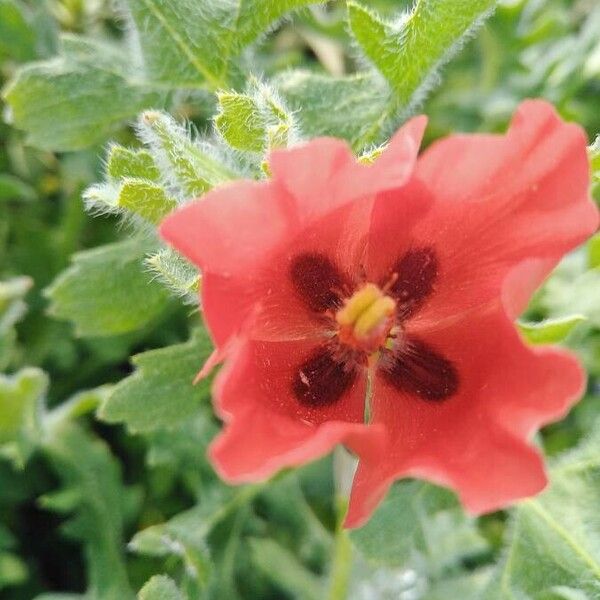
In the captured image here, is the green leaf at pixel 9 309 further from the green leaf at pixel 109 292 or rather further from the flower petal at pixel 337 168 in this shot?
the flower petal at pixel 337 168

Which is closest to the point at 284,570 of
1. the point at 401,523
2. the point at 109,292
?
the point at 401,523

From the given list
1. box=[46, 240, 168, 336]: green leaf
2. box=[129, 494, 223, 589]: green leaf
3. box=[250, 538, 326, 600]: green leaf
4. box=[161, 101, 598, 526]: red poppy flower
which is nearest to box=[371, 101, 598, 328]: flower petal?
box=[161, 101, 598, 526]: red poppy flower

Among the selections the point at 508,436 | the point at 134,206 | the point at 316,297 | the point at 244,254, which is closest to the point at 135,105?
the point at 134,206

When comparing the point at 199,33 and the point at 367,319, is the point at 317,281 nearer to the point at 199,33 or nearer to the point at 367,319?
the point at 367,319

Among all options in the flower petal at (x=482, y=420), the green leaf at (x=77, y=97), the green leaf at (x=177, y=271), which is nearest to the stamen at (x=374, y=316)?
the flower petal at (x=482, y=420)

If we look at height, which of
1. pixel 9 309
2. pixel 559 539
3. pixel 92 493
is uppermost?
pixel 9 309

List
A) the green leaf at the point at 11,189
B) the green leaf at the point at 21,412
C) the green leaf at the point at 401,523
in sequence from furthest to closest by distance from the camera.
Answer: the green leaf at the point at 11,189, the green leaf at the point at 21,412, the green leaf at the point at 401,523

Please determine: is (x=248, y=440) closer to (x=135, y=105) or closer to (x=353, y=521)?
(x=353, y=521)

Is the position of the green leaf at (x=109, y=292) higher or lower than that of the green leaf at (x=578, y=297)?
higher
